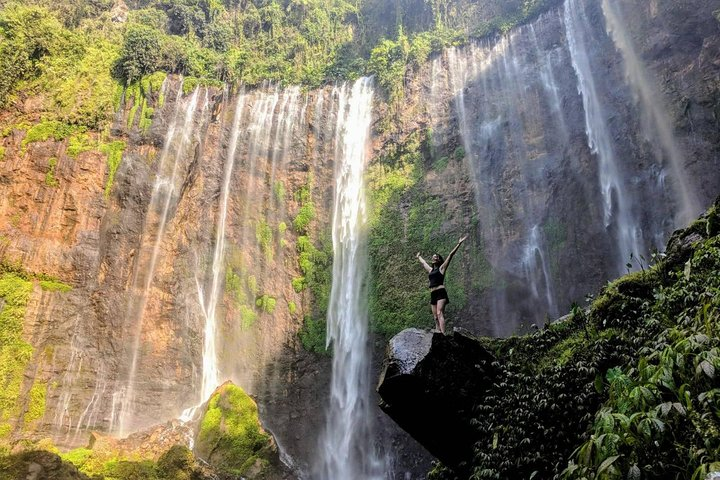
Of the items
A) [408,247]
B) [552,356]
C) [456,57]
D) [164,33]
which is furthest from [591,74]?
[164,33]

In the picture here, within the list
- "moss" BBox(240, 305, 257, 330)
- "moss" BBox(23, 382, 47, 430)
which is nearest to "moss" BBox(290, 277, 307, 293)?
"moss" BBox(240, 305, 257, 330)

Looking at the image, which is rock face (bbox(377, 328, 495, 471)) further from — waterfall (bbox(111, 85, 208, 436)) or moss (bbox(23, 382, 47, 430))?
moss (bbox(23, 382, 47, 430))

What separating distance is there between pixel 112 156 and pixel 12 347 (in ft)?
27.5

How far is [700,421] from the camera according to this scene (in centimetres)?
341

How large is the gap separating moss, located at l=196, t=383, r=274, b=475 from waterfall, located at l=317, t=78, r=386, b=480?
2660 mm

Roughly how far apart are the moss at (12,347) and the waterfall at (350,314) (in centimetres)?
1003

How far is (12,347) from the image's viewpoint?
1695 centimetres

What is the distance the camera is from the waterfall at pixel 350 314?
16.5 m

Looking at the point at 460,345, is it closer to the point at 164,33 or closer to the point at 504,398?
the point at 504,398

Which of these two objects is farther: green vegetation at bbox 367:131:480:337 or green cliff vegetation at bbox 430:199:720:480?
green vegetation at bbox 367:131:480:337

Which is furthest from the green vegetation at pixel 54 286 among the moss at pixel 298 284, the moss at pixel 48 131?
the moss at pixel 298 284

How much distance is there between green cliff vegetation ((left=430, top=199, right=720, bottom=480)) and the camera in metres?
3.53

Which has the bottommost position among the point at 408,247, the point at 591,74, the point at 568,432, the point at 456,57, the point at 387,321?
the point at 568,432

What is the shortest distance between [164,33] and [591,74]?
21.1m
